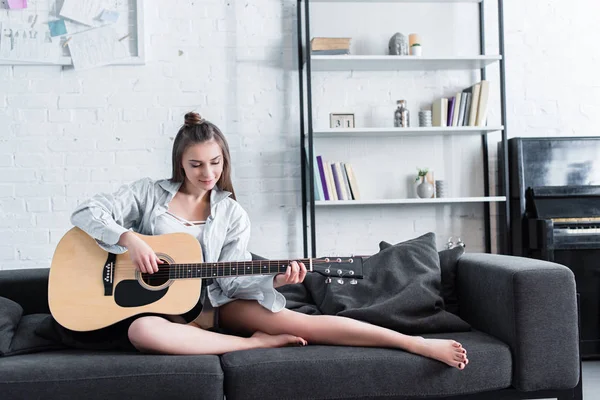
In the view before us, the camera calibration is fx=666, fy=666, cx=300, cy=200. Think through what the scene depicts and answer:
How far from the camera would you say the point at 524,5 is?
3660 millimetres

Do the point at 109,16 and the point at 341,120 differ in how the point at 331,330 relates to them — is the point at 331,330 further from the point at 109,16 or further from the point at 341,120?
the point at 109,16

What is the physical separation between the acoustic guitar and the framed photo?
5.00 feet

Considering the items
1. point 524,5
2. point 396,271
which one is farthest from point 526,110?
point 396,271

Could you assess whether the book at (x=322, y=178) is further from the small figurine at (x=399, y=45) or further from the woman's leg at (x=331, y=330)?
the woman's leg at (x=331, y=330)

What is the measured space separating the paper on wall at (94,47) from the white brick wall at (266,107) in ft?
0.16

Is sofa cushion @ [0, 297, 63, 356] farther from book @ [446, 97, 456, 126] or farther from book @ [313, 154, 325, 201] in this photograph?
book @ [446, 97, 456, 126]

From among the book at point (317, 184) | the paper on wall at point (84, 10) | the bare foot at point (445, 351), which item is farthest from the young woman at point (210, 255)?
the paper on wall at point (84, 10)

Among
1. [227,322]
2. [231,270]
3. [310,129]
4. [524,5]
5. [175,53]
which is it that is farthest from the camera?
[524,5]

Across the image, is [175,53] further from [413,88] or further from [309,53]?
[413,88]

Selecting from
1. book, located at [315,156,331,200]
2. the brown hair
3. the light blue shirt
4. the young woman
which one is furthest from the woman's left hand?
book, located at [315,156,331,200]

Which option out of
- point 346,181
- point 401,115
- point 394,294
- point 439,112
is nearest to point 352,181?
point 346,181

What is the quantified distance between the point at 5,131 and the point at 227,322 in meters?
1.83

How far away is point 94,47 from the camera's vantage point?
3.37 m

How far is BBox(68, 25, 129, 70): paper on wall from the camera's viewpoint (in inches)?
132
